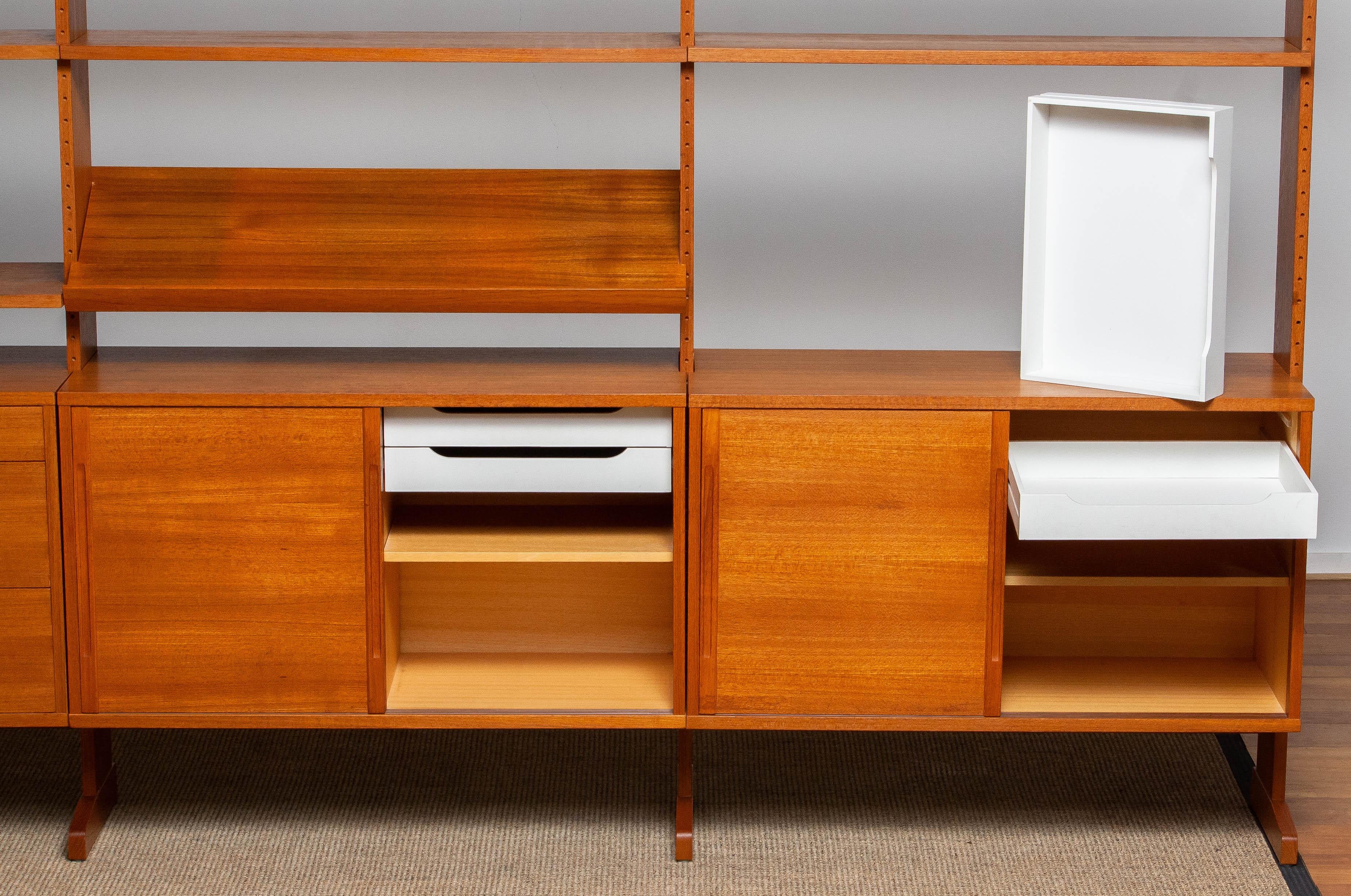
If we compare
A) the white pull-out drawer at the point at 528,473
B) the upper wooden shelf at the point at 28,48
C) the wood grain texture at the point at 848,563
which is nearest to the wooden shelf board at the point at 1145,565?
the wood grain texture at the point at 848,563

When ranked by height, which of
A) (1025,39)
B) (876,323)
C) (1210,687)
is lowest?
(1210,687)

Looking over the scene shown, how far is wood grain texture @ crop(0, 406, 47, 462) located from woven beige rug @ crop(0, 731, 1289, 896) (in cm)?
76

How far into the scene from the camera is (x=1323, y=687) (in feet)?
11.3

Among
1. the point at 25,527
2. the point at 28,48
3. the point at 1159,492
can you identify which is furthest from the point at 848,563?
the point at 28,48

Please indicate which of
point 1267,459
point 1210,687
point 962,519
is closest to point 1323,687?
point 1210,687

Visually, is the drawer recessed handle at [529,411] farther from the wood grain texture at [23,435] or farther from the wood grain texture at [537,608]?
the wood grain texture at [23,435]

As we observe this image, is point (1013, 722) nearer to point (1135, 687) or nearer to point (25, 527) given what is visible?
point (1135, 687)

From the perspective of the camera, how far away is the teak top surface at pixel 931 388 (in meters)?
2.59

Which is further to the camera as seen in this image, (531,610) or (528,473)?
(531,610)

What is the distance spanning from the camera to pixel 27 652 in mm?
2680

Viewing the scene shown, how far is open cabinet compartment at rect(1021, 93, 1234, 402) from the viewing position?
2.53 m

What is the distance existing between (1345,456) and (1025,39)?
77.4 inches

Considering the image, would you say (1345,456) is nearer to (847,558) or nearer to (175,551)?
(847,558)

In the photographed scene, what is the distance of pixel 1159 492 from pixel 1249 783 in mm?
773
